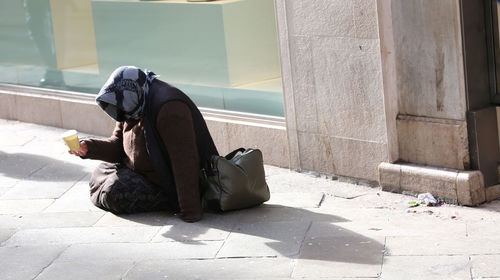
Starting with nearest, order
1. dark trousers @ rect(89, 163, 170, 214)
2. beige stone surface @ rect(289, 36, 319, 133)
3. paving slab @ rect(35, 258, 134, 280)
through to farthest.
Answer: paving slab @ rect(35, 258, 134, 280) → dark trousers @ rect(89, 163, 170, 214) → beige stone surface @ rect(289, 36, 319, 133)

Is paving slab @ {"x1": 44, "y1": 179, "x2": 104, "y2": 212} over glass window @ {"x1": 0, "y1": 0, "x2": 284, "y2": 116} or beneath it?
beneath

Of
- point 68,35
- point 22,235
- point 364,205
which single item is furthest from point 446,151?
point 68,35

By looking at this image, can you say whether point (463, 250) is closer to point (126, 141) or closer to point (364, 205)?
point (364, 205)

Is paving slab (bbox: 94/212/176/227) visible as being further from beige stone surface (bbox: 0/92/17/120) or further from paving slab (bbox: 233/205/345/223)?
beige stone surface (bbox: 0/92/17/120)

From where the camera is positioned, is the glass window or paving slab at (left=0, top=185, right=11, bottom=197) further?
the glass window

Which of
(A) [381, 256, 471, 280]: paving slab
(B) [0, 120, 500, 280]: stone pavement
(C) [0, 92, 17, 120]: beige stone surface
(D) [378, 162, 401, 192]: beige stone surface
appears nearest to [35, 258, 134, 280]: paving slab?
(B) [0, 120, 500, 280]: stone pavement

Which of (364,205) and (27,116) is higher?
(27,116)

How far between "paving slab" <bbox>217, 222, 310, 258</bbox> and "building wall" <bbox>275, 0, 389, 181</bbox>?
1056mm

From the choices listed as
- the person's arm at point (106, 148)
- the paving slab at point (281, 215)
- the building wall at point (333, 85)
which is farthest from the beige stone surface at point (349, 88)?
the person's arm at point (106, 148)

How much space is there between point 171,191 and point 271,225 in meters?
0.78

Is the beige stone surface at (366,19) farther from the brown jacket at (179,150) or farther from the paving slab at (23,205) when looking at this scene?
the paving slab at (23,205)

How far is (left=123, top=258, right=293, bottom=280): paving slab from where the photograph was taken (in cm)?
510

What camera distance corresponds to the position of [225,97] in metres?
7.96

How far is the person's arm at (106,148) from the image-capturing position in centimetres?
632
